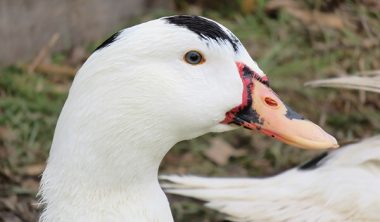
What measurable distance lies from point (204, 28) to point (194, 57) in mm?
71

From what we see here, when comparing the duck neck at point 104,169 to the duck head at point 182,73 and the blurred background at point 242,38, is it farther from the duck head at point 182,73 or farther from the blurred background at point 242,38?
the blurred background at point 242,38

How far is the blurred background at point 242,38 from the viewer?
3789 millimetres

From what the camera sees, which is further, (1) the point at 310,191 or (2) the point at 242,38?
(2) the point at 242,38

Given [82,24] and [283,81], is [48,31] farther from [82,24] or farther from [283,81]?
[283,81]

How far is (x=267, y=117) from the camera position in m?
2.12

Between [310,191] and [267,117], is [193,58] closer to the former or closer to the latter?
[267,117]

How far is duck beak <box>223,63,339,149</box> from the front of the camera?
2098 mm

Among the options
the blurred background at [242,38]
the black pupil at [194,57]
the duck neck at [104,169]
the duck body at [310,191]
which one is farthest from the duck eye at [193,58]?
the blurred background at [242,38]

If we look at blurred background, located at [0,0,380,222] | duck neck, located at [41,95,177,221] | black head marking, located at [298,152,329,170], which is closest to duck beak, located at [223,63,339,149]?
duck neck, located at [41,95,177,221]

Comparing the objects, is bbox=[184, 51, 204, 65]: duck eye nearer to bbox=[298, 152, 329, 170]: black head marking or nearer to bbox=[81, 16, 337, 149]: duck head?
bbox=[81, 16, 337, 149]: duck head

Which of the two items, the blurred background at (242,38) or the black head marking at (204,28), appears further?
the blurred background at (242,38)

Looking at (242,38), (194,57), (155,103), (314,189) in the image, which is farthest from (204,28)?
(242,38)

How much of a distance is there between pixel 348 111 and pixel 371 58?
417mm

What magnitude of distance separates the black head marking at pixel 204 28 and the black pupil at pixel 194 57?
0.04 m
